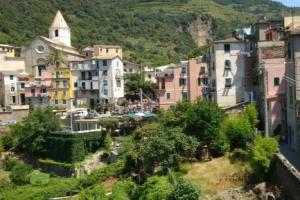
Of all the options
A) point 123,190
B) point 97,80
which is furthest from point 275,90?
point 97,80

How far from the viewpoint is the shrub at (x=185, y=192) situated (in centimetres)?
3253

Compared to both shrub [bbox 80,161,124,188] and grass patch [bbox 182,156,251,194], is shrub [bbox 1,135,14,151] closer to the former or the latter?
shrub [bbox 80,161,124,188]

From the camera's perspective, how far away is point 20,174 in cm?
5428

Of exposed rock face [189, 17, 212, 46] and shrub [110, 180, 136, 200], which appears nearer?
shrub [110, 180, 136, 200]

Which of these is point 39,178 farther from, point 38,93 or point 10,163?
point 38,93

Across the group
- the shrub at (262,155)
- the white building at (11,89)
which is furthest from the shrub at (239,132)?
the white building at (11,89)

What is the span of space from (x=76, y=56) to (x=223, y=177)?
50269 millimetres

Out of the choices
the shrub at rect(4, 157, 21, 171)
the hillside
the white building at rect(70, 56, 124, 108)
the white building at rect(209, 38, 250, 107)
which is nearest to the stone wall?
the white building at rect(209, 38, 250, 107)

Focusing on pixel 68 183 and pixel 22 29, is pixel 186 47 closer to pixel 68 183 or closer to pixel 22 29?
pixel 22 29

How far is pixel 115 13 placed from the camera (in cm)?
15875

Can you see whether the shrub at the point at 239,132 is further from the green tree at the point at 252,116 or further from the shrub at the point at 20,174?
the shrub at the point at 20,174

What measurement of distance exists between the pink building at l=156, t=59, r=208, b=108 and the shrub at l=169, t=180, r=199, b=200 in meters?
25.5

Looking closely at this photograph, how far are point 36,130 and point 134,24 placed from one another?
99.7 metres

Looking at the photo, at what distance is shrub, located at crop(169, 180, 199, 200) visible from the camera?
3253 cm
